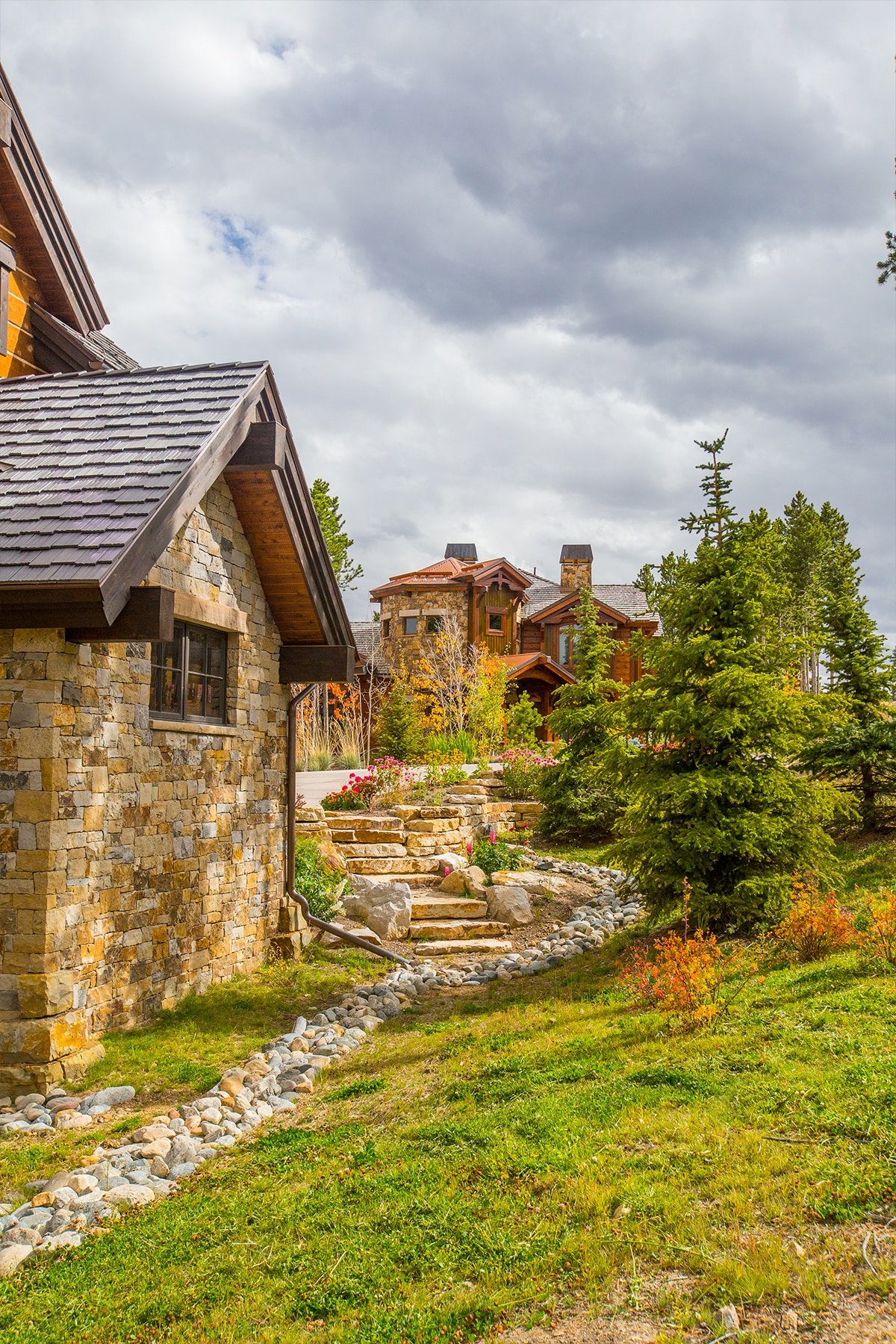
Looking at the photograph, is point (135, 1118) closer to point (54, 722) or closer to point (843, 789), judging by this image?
point (54, 722)

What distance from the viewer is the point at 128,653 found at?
7797 mm

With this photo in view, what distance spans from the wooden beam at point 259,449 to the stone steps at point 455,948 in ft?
19.4

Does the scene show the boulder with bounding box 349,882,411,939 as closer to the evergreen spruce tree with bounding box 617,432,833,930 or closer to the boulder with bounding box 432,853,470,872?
the boulder with bounding box 432,853,470,872

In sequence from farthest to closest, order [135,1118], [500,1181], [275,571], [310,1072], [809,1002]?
1. [275,571]
2. [310,1072]
3. [809,1002]
4. [135,1118]
5. [500,1181]

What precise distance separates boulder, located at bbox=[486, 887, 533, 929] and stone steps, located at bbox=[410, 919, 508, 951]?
245 mm

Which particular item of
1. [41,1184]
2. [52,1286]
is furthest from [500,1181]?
[41,1184]

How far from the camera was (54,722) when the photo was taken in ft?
22.6

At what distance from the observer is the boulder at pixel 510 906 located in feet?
40.2

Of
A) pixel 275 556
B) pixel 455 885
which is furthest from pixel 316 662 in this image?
pixel 455 885

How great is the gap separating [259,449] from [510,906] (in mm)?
6656

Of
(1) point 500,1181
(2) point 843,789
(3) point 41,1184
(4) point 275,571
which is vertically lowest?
(3) point 41,1184

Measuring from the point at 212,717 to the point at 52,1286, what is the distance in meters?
5.73

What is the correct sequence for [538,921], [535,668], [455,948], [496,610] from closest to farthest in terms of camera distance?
[455,948]
[538,921]
[535,668]
[496,610]

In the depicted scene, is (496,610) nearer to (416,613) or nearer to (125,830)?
(416,613)
